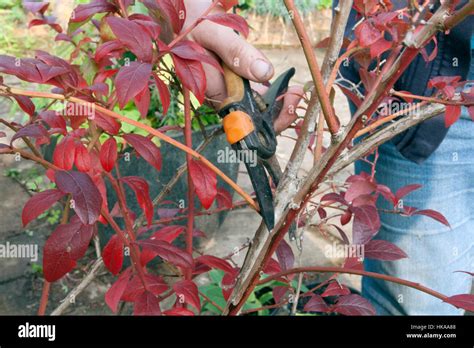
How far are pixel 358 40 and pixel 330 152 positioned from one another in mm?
231

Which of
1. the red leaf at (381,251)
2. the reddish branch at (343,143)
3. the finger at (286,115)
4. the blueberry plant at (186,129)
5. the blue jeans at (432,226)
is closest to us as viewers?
the reddish branch at (343,143)

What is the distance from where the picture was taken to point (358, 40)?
1.01 metres

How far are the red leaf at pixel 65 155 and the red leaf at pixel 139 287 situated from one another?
0.84ft

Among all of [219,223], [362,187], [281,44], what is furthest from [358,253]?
[281,44]

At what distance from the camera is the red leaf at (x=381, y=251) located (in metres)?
1.23

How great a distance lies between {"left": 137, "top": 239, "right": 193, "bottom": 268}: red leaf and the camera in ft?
3.37

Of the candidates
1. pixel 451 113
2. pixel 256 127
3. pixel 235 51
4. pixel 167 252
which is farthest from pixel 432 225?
pixel 167 252

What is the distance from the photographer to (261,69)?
1.17m

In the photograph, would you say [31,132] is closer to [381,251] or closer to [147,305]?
[147,305]

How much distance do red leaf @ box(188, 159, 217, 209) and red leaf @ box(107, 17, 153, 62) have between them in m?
0.24

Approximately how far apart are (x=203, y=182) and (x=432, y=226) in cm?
99

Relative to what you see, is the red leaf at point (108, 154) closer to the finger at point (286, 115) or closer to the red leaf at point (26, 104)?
the red leaf at point (26, 104)

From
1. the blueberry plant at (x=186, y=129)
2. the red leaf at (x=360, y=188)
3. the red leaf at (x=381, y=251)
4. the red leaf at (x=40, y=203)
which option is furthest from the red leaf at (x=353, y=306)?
the red leaf at (x=40, y=203)

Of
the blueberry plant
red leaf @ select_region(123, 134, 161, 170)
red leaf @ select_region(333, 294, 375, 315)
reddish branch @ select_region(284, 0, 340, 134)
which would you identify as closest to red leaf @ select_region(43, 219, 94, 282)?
the blueberry plant
